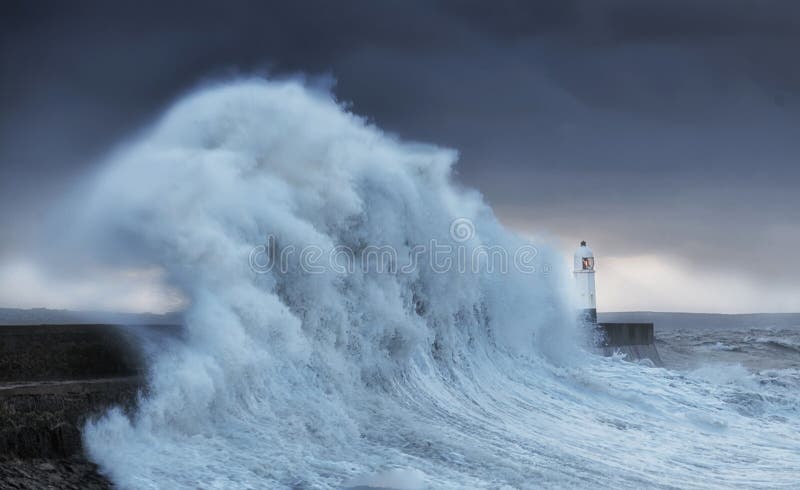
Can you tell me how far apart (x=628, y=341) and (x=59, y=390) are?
46.2ft

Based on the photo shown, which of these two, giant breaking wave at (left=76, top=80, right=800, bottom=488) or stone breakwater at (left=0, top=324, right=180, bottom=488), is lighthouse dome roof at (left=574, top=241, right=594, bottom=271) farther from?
stone breakwater at (left=0, top=324, right=180, bottom=488)

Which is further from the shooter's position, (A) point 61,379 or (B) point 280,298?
(B) point 280,298

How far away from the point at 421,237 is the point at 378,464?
4.95m

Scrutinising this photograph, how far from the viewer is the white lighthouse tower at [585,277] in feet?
57.8

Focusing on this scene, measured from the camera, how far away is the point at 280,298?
8109 mm

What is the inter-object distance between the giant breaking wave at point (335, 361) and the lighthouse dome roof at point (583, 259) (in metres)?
5.69

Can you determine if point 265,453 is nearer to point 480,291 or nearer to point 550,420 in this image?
point 550,420

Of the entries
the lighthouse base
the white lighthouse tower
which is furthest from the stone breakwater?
the white lighthouse tower

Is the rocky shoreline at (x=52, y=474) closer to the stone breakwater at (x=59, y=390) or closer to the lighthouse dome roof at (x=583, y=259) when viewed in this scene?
the stone breakwater at (x=59, y=390)

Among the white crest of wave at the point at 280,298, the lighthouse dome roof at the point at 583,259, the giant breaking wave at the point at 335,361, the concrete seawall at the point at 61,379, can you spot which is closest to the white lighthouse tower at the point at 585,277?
the lighthouse dome roof at the point at 583,259

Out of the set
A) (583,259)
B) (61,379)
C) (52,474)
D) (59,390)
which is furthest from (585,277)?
(52,474)

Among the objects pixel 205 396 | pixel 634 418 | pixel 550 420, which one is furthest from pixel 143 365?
pixel 634 418

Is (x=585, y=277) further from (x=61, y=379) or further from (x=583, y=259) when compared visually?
(x=61, y=379)

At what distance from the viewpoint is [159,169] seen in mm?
8164
